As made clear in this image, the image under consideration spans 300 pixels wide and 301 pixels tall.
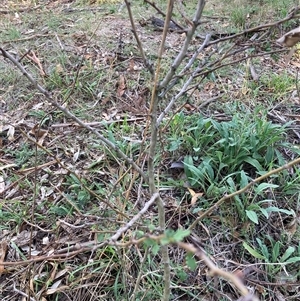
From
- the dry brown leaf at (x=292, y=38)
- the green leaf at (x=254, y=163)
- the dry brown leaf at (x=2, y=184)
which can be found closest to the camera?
the dry brown leaf at (x=292, y=38)

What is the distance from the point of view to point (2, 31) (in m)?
3.09

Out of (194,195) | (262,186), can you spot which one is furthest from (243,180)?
(194,195)

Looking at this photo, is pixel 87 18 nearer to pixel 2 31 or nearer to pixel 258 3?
pixel 2 31

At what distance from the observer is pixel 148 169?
106 cm

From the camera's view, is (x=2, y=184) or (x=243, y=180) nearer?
(x=243, y=180)

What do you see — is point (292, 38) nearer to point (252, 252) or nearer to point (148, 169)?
point (148, 169)

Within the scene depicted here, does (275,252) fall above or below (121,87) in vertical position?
below

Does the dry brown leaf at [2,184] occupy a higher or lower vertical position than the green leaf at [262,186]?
lower

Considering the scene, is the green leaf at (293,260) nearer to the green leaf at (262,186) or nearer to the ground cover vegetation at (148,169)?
the ground cover vegetation at (148,169)

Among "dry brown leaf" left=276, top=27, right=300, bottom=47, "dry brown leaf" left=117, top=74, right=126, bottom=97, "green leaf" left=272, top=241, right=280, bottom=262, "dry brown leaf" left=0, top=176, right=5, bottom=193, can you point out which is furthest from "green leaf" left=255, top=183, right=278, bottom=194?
"dry brown leaf" left=0, top=176, right=5, bottom=193

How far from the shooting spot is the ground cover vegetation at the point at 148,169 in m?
1.13

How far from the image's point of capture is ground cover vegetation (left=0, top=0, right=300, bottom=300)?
1.13 m

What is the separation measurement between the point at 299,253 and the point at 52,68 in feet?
6.53

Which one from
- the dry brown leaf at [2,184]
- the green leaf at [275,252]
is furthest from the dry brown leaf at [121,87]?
the green leaf at [275,252]
